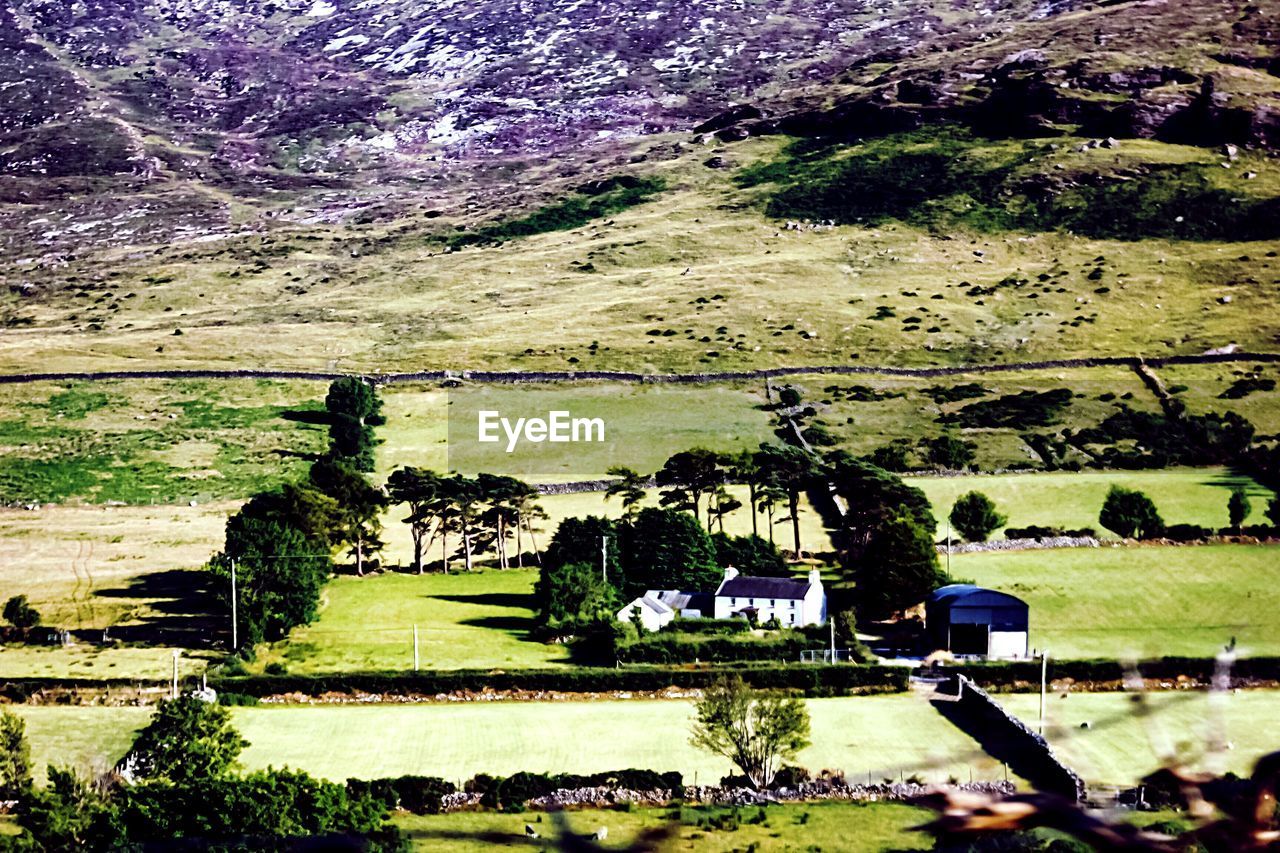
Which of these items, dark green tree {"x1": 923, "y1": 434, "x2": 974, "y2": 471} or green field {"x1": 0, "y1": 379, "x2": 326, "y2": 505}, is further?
green field {"x1": 0, "y1": 379, "x2": 326, "y2": 505}

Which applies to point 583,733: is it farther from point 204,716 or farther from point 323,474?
point 323,474

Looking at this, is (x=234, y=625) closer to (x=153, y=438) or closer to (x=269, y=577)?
(x=269, y=577)

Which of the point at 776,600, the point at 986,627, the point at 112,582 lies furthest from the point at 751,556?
the point at 112,582

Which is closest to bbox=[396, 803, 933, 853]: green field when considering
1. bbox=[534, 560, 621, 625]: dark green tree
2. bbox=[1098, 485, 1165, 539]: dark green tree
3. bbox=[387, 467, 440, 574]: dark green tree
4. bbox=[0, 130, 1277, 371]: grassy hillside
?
bbox=[534, 560, 621, 625]: dark green tree

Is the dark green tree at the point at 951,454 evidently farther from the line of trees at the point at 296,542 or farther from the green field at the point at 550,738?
the green field at the point at 550,738

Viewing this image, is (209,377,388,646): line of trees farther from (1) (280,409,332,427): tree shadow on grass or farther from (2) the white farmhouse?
(2) the white farmhouse
